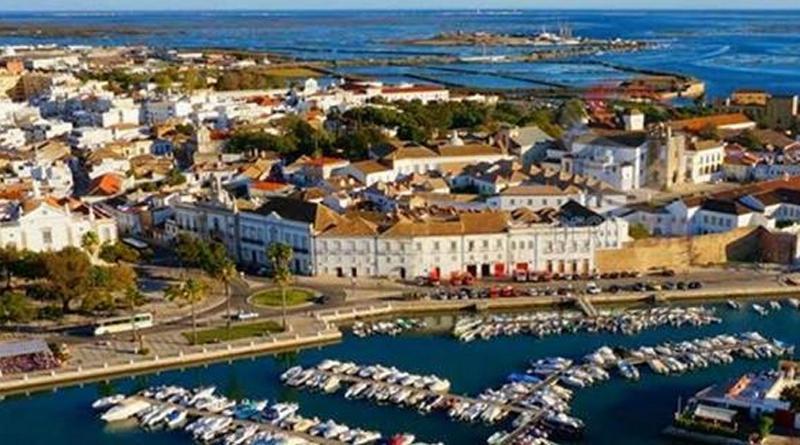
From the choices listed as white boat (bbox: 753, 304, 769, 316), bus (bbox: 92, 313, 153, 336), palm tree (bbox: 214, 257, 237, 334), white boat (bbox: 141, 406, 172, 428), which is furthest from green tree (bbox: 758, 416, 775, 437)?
bus (bbox: 92, 313, 153, 336)

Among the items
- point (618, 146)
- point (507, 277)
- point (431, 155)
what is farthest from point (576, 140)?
point (507, 277)

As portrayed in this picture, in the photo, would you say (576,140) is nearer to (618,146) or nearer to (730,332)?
(618,146)

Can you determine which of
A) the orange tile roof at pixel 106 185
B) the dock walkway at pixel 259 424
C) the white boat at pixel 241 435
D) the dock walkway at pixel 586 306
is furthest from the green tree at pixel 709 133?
the white boat at pixel 241 435

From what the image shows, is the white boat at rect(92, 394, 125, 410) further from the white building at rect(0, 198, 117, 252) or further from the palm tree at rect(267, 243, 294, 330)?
the white building at rect(0, 198, 117, 252)

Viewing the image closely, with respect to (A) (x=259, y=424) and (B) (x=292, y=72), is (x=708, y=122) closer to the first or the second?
(A) (x=259, y=424)

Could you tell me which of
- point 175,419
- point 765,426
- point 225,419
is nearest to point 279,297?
point 175,419

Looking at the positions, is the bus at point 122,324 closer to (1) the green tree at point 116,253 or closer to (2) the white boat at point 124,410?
(1) the green tree at point 116,253
